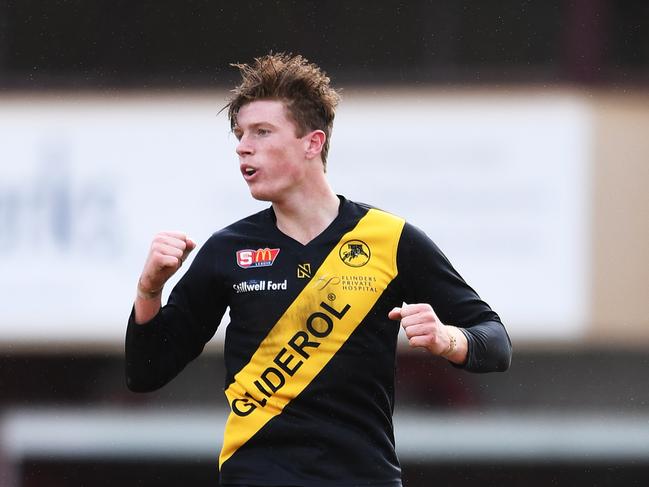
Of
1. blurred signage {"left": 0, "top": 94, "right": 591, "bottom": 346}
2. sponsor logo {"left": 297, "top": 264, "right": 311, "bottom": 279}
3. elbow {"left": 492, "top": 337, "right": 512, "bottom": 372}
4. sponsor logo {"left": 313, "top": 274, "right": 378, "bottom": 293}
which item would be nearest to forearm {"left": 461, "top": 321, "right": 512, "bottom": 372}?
elbow {"left": 492, "top": 337, "right": 512, "bottom": 372}

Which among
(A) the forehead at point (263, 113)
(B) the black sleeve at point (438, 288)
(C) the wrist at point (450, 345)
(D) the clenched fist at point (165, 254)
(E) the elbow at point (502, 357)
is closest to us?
(C) the wrist at point (450, 345)

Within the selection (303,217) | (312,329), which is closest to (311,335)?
(312,329)

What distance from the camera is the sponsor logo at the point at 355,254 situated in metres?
4.00

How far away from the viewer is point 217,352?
897cm

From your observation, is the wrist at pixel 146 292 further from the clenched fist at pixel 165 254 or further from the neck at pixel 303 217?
the neck at pixel 303 217

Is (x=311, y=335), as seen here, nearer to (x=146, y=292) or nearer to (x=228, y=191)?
(x=146, y=292)

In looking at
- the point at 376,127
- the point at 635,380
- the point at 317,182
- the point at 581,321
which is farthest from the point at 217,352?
the point at 317,182

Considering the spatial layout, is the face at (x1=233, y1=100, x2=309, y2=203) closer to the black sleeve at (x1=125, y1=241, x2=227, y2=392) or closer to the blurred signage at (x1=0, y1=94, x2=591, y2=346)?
the black sleeve at (x1=125, y1=241, x2=227, y2=392)

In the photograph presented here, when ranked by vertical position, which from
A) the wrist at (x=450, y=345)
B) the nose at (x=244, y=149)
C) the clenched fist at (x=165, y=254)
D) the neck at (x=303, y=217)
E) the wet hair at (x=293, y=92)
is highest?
the wet hair at (x=293, y=92)

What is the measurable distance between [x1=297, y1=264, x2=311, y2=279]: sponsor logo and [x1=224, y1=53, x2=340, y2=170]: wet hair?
1.53 ft

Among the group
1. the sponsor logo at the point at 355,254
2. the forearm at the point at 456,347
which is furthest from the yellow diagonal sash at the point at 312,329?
the forearm at the point at 456,347

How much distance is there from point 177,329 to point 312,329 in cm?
46

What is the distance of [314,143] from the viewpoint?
4219 millimetres

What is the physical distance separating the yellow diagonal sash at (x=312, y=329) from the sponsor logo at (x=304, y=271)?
23 mm
